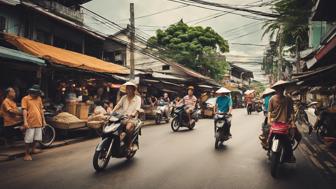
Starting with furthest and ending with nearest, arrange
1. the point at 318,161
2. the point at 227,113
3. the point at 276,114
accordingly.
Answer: the point at 227,113, the point at 318,161, the point at 276,114

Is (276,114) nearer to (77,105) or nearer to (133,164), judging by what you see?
(133,164)

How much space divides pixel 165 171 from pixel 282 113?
9.09ft

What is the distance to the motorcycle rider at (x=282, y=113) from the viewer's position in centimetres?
620

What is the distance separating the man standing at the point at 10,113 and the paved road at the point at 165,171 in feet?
4.68

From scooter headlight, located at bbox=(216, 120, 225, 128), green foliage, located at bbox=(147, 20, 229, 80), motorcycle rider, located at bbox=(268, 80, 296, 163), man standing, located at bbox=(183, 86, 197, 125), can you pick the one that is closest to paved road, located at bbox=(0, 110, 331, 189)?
motorcycle rider, located at bbox=(268, 80, 296, 163)

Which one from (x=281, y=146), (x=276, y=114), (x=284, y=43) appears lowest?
(x=281, y=146)

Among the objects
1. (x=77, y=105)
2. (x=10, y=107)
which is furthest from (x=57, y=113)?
(x=10, y=107)

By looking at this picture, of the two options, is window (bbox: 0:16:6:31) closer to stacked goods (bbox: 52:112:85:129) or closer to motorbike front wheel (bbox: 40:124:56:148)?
stacked goods (bbox: 52:112:85:129)

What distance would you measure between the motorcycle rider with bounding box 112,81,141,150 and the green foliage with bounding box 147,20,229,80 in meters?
27.5

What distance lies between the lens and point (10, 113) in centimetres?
854

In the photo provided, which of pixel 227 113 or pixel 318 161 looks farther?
pixel 227 113

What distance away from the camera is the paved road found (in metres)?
5.23

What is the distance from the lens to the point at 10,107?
8.48 metres

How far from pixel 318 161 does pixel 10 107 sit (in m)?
8.52
